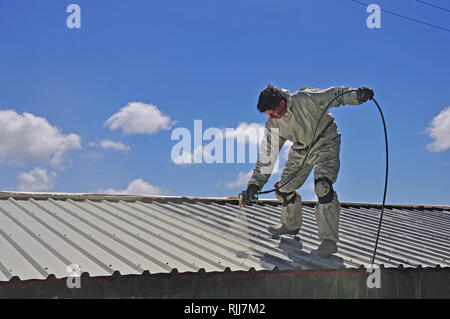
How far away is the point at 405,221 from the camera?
10.8 m

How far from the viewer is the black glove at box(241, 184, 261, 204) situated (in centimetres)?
699

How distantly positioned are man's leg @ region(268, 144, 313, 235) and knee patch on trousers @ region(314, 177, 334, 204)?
546mm

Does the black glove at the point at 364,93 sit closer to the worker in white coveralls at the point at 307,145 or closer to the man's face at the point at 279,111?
the worker in white coveralls at the point at 307,145

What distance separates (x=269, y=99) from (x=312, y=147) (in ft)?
3.00

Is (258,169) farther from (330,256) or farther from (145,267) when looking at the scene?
(145,267)

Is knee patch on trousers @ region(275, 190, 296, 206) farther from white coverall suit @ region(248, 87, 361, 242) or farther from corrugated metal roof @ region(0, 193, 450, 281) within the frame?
corrugated metal roof @ region(0, 193, 450, 281)

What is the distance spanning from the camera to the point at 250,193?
7000 mm

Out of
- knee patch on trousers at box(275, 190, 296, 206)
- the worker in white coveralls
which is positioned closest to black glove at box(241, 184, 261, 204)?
the worker in white coveralls

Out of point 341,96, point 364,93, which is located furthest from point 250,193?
point 364,93

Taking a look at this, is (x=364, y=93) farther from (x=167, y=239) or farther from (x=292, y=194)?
(x=167, y=239)
